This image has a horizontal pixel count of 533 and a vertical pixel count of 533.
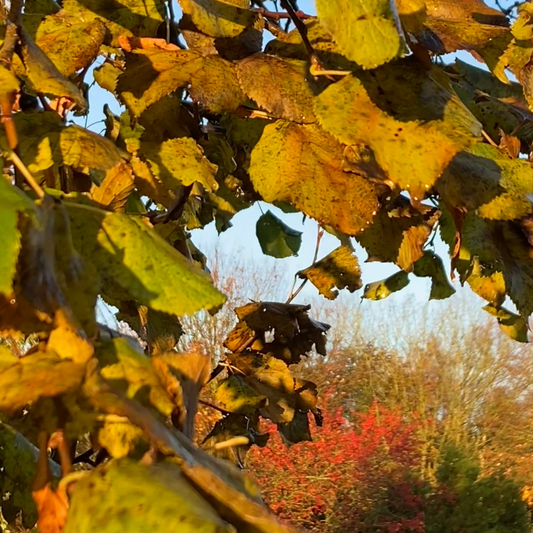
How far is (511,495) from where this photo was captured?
25.5 ft

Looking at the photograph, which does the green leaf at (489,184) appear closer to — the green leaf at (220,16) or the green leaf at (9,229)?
the green leaf at (220,16)

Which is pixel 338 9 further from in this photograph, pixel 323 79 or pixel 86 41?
pixel 86 41

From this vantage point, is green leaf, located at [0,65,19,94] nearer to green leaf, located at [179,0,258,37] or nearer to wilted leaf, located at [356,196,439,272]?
green leaf, located at [179,0,258,37]

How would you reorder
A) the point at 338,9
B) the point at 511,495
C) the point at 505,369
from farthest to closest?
the point at 505,369
the point at 511,495
the point at 338,9

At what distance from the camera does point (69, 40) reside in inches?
28.6

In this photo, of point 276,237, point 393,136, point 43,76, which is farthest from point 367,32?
point 276,237

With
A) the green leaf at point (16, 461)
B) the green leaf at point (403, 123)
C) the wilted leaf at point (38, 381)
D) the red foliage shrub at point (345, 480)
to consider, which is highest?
the green leaf at point (403, 123)

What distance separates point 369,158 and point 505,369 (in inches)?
423

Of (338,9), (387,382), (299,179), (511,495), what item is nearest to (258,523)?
(338,9)

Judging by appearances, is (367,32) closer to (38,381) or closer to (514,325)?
(38,381)

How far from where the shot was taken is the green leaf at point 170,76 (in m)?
0.70

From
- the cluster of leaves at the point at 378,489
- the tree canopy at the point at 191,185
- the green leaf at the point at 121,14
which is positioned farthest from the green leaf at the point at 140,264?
the cluster of leaves at the point at 378,489

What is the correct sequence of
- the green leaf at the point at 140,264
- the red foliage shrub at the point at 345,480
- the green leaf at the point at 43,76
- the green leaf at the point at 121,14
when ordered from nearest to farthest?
the green leaf at the point at 140,264
the green leaf at the point at 43,76
the green leaf at the point at 121,14
the red foliage shrub at the point at 345,480

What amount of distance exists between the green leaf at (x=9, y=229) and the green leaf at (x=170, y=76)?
1.30 ft
